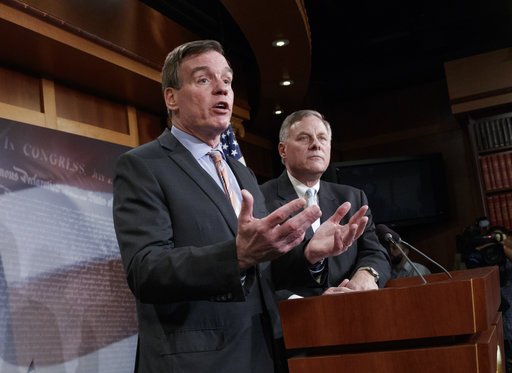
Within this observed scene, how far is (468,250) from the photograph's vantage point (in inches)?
159

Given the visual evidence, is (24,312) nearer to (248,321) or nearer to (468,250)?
(248,321)

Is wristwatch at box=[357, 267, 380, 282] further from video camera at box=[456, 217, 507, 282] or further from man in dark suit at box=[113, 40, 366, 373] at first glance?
video camera at box=[456, 217, 507, 282]

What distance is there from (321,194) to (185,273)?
130cm

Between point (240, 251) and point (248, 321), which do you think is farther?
point (248, 321)

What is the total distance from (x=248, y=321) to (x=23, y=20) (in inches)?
87.1

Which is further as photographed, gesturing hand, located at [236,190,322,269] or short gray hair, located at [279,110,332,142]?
short gray hair, located at [279,110,332,142]

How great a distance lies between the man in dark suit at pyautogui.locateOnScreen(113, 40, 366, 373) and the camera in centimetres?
117

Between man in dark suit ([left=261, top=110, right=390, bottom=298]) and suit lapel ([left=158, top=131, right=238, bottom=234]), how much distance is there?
2.15 ft

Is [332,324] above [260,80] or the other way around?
the other way around

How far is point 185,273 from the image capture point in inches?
46.7

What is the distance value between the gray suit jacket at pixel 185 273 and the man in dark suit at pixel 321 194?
638mm

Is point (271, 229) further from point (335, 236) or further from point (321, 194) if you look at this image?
point (321, 194)

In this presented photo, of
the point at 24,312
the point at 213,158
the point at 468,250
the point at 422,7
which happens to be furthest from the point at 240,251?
the point at 422,7

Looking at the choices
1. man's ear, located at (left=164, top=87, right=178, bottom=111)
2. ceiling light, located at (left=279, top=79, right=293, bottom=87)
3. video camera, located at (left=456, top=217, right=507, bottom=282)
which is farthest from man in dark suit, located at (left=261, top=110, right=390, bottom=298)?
ceiling light, located at (left=279, top=79, right=293, bottom=87)
